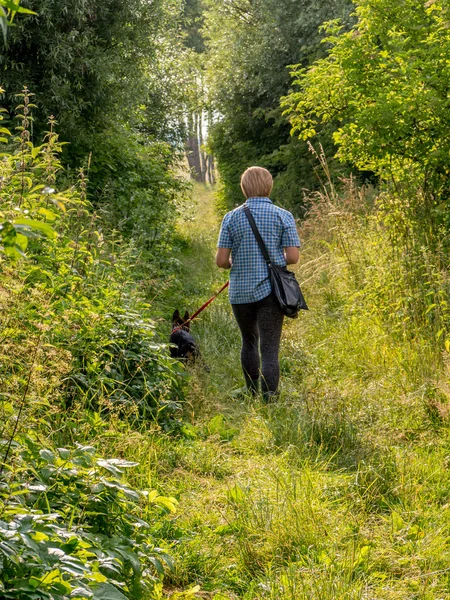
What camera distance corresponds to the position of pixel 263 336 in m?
6.29

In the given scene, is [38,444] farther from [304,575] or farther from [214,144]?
[214,144]

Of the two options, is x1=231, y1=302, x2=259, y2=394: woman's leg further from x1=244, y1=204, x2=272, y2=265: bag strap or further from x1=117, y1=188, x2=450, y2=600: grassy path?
x1=244, y1=204, x2=272, y2=265: bag strap

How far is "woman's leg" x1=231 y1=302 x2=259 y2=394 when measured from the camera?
6.35 metres

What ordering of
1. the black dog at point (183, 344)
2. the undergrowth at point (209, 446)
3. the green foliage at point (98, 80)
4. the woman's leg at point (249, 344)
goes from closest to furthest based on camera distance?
the undergrowth at point (209, 446) → the woman's leg at point (249, 344) → the black dog at point (183, 344) → the green foliage at point (98, 80)

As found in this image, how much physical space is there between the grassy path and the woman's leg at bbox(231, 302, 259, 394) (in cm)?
24

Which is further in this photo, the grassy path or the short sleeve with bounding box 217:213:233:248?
the short sleeve with bounding box 217:213:233:248

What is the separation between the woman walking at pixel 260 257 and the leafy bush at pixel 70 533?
258cm

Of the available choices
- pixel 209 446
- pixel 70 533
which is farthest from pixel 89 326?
pixel 70 533

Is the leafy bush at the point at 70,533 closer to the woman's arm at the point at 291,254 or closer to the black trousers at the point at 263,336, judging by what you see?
the black trousers at the point at 263,336

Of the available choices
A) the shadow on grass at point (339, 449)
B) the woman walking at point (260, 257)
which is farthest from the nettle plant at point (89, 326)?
the shadow on grass at point (339, 449)

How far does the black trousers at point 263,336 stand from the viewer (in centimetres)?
621

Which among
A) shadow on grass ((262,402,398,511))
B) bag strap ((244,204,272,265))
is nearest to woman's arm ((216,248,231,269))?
bag strap ((244,204,272,265))

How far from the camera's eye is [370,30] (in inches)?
296

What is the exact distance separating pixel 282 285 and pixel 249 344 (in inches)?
29.6
